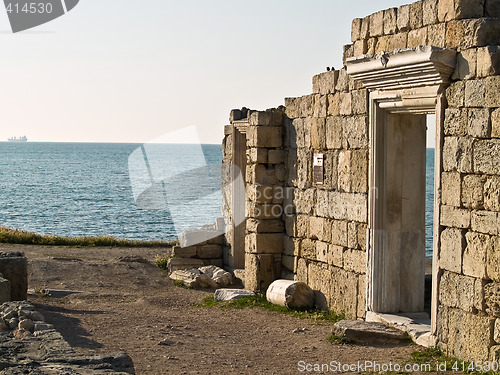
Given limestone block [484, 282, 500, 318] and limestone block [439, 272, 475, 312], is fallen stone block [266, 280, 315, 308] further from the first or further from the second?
limestone block [484, 282, 500, 318]

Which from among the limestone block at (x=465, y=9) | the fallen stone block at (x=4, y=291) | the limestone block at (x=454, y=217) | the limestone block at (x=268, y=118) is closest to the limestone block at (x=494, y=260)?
the limestone block at (x=454, y=217)

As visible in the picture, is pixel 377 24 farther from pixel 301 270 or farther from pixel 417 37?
pixel 301 270

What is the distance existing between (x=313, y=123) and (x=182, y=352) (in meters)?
4.19

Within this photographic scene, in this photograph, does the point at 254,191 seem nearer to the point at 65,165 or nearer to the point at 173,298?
the point at 173,298

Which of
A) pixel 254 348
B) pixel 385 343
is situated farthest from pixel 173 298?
pixel 385 343

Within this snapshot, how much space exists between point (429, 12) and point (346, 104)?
2107mm

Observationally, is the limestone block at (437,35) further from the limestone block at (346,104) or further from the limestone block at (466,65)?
the limestone block at (346,104)

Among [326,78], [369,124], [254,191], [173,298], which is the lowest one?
[173,298]

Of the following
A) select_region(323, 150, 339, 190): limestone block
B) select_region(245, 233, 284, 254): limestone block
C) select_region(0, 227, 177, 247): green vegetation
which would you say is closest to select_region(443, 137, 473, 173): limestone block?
select_region(323, 150, 339, 190): limestone block

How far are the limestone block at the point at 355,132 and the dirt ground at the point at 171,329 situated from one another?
2489mm

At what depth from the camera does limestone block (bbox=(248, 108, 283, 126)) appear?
12078 mm

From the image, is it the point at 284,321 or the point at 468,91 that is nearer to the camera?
the point at 468,91

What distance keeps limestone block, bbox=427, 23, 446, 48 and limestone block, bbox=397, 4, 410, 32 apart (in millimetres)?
424

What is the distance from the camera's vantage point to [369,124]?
31.5ft
